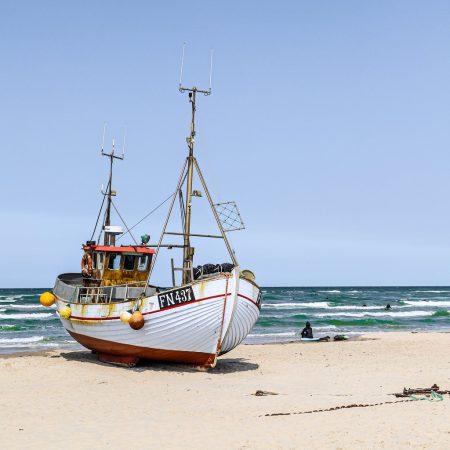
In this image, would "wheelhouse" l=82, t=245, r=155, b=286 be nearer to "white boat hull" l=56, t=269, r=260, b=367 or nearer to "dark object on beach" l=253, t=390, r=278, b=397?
"white boat hull" l=56, t=269, r=260, b=367

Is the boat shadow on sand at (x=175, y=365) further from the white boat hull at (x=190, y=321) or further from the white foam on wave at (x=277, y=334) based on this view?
the white foam on wave at (x=277, y=334)

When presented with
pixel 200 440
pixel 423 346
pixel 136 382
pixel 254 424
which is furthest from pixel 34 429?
pixel 423 346

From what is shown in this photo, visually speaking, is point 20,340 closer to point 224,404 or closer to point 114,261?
point 114,261

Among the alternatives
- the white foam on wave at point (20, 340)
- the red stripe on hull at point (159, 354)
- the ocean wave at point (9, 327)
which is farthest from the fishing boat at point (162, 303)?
the ocean wave at point (9, 327)

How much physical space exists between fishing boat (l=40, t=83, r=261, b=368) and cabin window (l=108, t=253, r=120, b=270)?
35 millimetres

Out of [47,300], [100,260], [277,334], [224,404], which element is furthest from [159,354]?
[277,334]

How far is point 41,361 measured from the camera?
2266cm

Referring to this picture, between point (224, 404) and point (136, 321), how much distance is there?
4789 mm

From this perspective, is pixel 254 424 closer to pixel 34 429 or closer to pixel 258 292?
pixel 34 429

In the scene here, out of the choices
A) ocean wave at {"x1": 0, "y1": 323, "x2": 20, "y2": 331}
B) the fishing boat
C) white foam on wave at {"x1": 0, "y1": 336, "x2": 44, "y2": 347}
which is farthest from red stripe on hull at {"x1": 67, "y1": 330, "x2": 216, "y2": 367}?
ocean wave at {"x1": 0, "y1": 323, "x2": 20, "y2": 331}

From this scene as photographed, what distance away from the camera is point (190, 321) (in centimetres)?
1847

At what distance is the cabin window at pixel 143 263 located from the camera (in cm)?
2198

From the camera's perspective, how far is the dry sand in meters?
11.2

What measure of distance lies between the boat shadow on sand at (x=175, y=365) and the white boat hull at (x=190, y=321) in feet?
1.31
